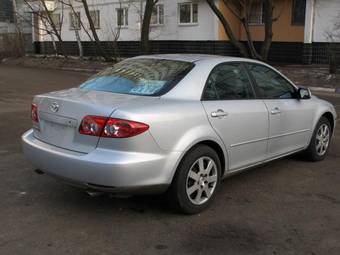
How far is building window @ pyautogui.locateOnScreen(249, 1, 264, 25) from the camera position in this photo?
2378 cm

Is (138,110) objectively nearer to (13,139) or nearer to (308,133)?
(308,133)

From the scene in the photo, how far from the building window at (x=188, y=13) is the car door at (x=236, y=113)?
20275 mm

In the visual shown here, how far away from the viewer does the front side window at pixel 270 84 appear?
570cm

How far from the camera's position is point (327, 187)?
564 centimetres

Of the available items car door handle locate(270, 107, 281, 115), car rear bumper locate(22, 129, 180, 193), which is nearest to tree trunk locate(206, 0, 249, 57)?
car door handle locate(270, 107, 281, 115)

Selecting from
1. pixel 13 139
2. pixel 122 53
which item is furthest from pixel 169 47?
pixel 13 139

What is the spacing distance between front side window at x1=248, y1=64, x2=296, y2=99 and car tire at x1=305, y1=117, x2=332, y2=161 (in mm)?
758

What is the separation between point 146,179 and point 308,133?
9.47ft

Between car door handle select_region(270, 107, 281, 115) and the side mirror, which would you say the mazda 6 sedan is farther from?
the side mirror

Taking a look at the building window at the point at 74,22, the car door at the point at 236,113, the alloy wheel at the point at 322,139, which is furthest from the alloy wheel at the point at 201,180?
the building window at the point at 74,22

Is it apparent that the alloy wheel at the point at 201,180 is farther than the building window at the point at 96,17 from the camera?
No

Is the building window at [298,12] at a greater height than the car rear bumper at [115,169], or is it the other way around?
the building window at [298,12]

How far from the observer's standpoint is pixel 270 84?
5.91m

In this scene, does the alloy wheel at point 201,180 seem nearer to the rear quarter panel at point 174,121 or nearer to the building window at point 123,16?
the rear quarter panel at point 174,121
